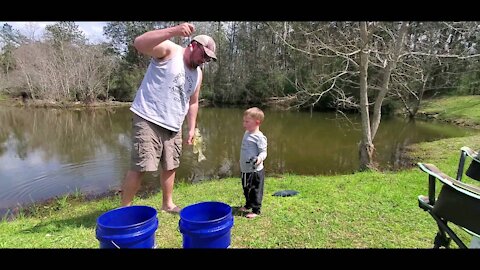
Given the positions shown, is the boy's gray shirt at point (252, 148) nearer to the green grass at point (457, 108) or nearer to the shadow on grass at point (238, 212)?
the shadow on grass at point (238, 212)

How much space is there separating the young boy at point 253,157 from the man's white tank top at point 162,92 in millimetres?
760

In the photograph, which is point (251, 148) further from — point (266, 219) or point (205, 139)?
point (205, 139)

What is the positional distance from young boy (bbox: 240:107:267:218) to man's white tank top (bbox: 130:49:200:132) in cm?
76

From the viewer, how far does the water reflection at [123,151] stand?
7.45 m

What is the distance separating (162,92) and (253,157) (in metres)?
1.13

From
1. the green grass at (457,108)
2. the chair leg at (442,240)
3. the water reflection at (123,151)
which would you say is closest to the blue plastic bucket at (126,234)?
the chair leg at (442,240)

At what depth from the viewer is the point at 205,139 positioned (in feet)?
44.4

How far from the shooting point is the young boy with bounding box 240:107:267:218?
11.0ft

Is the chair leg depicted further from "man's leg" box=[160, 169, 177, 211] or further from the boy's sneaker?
"man's leg" box=[160, 169, 177, 211]

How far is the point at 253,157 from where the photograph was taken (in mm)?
3373

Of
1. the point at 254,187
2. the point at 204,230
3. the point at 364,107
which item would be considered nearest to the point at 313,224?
the point at 254,187

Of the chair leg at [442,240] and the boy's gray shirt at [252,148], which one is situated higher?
the boy's gray shirt at [252,148]
